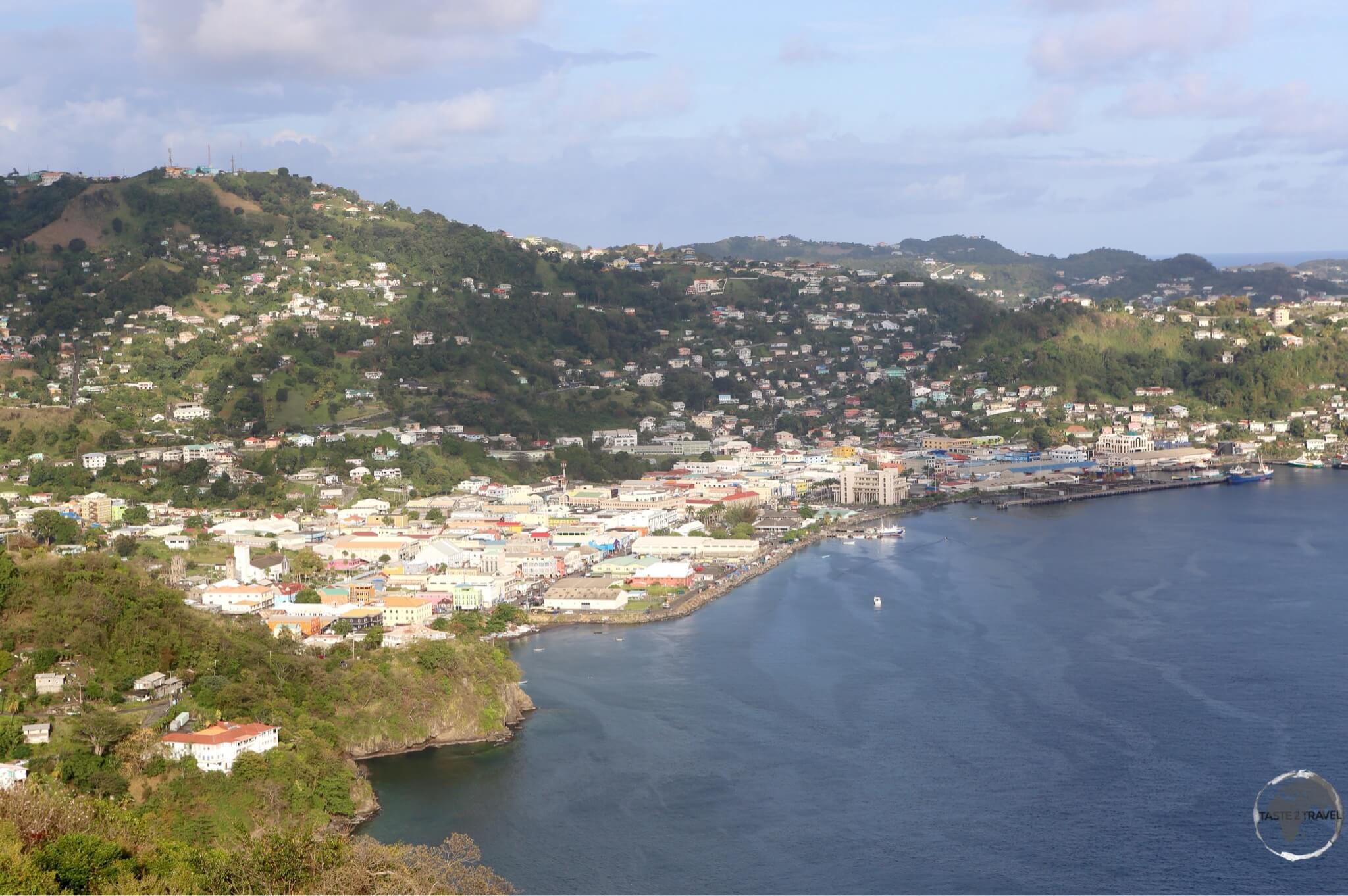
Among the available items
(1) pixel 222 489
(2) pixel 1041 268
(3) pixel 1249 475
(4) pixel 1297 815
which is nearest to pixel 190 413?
(1) pixel 222 489

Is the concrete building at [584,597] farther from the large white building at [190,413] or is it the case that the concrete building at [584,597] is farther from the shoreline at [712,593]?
the large white building at [190,413]

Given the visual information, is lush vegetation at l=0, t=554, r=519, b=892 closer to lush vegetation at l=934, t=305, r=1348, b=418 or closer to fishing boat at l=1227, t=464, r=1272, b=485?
fishing boat at l=1227, t=464, r=1272, b=485

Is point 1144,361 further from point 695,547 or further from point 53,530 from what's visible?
point 53,530

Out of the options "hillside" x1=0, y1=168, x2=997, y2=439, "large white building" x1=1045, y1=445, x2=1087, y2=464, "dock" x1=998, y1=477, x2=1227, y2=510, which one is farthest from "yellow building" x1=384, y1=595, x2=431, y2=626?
"large white building" x1=1045, y1=445, x2=1087, y2=464

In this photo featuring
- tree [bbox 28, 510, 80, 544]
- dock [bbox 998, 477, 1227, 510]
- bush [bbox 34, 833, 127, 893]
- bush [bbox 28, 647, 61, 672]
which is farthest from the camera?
dock [bbox 998, 477, 1227, 510]

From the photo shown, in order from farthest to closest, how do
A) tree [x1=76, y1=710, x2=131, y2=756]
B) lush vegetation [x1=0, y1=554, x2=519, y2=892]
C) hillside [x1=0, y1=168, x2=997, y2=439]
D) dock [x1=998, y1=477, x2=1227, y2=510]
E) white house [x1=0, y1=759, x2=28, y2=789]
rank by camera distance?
hillside [x1=0, y1=168, x2=997, y2=439] < dock [x1=998, y1=477, x2=1227, y2=510] < tree [x1=76, y1=710, x2=131, y2=756] < white house [x1=0, y1=759, x2=28, y2=789] < lush vegetation [x1=0, y1=554, x2=519, y2=892]

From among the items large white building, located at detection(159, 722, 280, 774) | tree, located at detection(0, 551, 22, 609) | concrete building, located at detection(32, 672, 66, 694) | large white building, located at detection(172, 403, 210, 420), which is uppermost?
large white building, located at detection(172, 403, 210, 420)

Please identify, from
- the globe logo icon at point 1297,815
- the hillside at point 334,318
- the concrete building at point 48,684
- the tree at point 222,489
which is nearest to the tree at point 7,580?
the concrete building at point 48,684
